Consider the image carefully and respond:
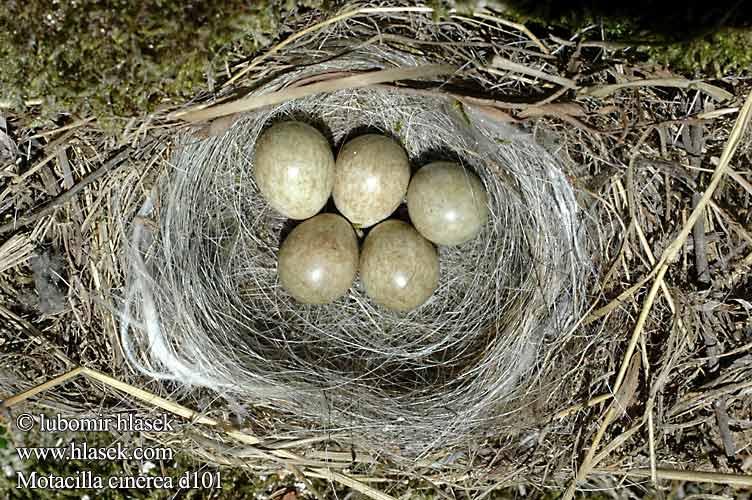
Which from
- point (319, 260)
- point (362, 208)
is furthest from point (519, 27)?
point (319, 260)

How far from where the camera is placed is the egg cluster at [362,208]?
6.26 feet

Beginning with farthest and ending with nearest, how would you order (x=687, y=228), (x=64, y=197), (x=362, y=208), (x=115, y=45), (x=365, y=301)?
(x=365, y=301) < (x=362, y=208) < (x=64, y=197) < (x=687, y=228) < (x=115, y=45)

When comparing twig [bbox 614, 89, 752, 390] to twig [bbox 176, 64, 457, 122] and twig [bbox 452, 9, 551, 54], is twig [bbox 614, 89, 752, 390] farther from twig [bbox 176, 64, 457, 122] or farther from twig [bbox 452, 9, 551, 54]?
twig [bbox 176, 64, 457, 122]

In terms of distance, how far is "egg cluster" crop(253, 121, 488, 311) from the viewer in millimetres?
1909

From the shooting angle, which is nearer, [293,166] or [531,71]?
[531,71]

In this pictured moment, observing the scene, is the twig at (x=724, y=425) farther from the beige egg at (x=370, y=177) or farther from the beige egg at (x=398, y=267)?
the beige egg at (x=370, y=177)

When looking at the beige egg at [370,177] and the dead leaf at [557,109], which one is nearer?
the dead leaf at [557,109]

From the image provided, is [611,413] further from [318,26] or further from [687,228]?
[318,26]

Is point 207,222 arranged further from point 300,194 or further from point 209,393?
point 209,393

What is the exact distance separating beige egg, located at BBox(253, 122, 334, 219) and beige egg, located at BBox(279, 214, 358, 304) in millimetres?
81

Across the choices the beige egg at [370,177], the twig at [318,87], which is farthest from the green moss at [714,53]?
the beige egg at [370,177]

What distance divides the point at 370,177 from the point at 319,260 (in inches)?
11.4

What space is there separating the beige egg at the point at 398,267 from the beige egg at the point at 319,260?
6 centimetres

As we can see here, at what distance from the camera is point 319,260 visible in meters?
1.94
